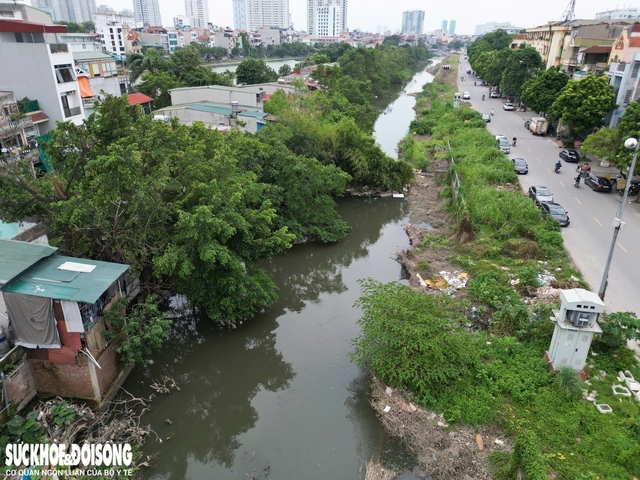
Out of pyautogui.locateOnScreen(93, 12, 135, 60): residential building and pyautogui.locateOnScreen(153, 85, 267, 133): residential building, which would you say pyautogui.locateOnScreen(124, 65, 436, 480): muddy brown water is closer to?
pyautogui.locateOnScreen(153, 85, 267, 133): residential building

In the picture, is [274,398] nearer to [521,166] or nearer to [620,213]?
[620,213]

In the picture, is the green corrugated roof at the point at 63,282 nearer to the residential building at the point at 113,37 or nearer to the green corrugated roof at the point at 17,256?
the green corrugated roof at the point at 17,256

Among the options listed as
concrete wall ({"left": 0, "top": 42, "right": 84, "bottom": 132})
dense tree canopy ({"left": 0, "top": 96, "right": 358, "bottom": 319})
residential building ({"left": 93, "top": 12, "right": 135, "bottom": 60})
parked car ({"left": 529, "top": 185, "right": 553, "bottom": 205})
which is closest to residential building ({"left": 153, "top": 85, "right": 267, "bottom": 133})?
concrete wall ({"left": 0, "top": 42, "right": 84, "bottom": 132})

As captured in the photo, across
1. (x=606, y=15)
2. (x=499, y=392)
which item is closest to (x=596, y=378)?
(x=499, y=392)

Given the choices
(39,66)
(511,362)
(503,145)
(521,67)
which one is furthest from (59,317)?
(521,67)

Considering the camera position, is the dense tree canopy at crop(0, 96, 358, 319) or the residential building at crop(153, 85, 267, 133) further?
the residential building at crop(153, 85, 267, 133)

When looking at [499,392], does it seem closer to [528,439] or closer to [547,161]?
[528,439]
